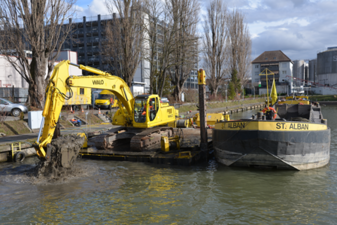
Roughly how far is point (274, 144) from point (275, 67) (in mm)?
89538

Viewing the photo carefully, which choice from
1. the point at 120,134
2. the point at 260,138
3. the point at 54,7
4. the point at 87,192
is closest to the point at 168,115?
the point at 120,134

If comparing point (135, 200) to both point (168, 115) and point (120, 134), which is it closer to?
point (120, 134)

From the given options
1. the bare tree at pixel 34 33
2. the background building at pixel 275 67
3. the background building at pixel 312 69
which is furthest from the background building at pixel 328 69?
the bare tree at pixel 34 33

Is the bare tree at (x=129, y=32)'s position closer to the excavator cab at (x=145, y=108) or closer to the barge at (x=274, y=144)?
the excavator cab at (x=145, y=108)

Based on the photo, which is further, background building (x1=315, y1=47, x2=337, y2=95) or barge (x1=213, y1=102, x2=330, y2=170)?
background building (x1=315, y1=47, x2=337, y2=95)

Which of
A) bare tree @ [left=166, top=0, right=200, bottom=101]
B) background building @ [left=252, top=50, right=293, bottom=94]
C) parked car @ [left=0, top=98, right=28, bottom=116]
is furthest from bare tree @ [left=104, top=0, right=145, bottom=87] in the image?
background building @ [left=252, top=50, right=293, bottom=94]

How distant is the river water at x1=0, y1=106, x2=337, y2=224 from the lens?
7934 mm

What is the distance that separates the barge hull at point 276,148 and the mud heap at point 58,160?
21.8ft

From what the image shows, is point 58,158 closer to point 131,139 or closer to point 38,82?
point 131,139

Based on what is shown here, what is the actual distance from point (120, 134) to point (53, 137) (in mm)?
4381

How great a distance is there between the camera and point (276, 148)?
38.2ft

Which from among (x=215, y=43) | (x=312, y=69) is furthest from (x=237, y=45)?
(x=312, y=69)

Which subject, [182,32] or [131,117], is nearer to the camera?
[131,117]

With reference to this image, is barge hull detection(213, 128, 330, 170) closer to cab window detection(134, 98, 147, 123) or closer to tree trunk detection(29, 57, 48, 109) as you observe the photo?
cab window detection(134, 98, 147, 123)
